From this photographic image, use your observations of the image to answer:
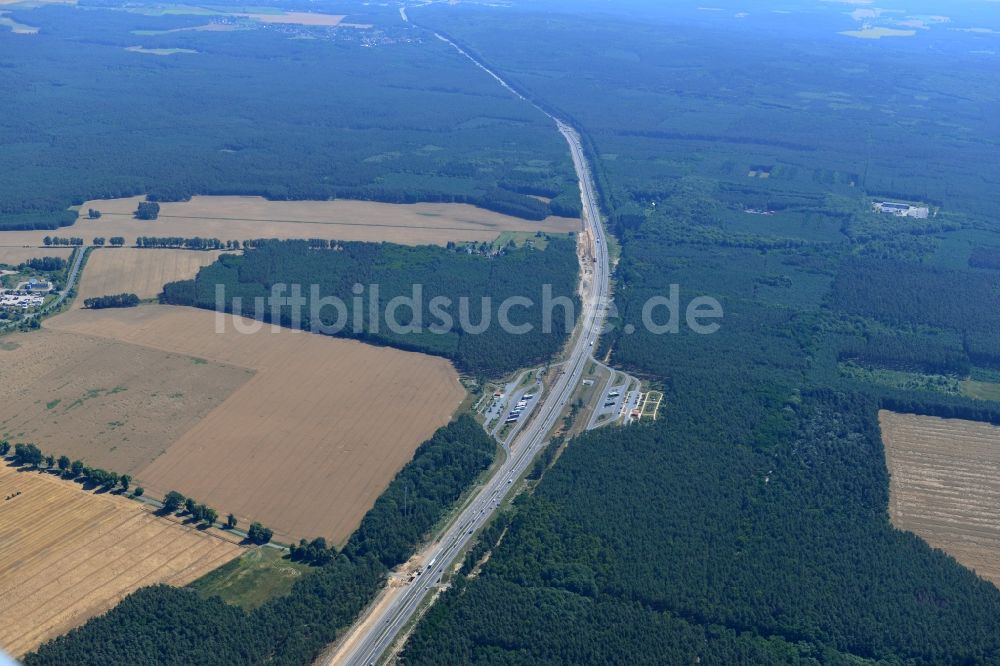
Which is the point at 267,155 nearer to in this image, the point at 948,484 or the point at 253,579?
the point at 253,579

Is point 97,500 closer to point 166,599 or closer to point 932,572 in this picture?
point 166,599

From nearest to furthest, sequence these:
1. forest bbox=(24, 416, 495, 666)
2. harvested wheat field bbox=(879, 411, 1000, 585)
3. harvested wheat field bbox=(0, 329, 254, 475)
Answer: forest bbox=(24, 416, 495, 666) < harvested wheat field bbox=(879, 411, 1000, 585) < harvested wheat field bbox=(0, 329, 254, 475)

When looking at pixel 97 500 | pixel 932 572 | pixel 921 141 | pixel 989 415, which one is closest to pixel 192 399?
pixel 97 500

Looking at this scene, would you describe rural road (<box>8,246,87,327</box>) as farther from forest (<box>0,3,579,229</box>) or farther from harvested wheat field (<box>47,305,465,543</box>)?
forest (<box>0,3,579,229</box>)

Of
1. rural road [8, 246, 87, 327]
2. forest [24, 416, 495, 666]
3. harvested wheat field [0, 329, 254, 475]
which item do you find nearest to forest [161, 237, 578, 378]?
rural road [8, 246, 87, 327]

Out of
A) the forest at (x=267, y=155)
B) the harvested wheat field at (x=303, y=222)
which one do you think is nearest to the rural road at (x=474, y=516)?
the harvested wheat field at (x=303, y=222)

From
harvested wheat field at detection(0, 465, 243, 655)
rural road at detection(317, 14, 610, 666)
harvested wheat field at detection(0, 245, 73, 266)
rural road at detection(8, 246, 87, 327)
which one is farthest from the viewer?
harvested wheat field at detection(0, 245, 73, 266)

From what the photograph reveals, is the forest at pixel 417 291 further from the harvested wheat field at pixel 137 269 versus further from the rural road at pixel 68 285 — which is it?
the rural road at pixel 68 285
